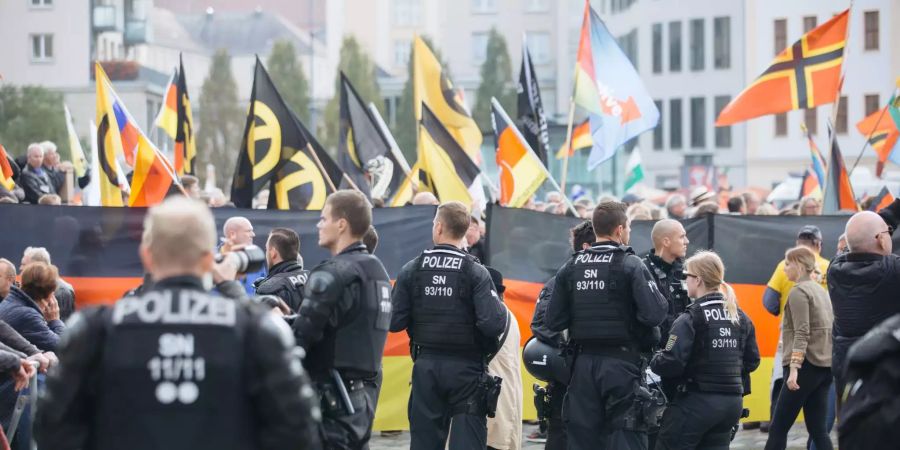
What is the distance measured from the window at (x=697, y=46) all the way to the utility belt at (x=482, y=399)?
68752mm

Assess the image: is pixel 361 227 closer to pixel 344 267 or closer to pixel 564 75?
pixel 344 267

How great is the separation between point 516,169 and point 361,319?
8676 millimetres

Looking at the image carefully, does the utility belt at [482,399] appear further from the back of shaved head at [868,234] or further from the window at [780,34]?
the window at [780,34]

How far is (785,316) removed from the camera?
459 inches

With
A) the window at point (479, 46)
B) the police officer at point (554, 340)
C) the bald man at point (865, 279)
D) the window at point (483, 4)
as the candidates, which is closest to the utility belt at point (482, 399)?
the police officer at point (554, 340)

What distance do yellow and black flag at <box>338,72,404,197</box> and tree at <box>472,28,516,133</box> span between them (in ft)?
255

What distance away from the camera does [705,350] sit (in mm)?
9648

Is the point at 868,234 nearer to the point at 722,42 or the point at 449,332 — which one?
the point at 449,332

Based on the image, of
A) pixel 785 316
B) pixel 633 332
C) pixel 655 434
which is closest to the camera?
pixel 633 332

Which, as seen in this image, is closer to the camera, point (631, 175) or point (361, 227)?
point (361, 227)

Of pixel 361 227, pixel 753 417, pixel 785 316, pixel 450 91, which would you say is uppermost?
pixel 450 91

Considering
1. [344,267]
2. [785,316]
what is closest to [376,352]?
[344,267]

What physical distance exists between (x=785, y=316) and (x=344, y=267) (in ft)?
17.1

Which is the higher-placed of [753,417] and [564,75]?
[564,75]
